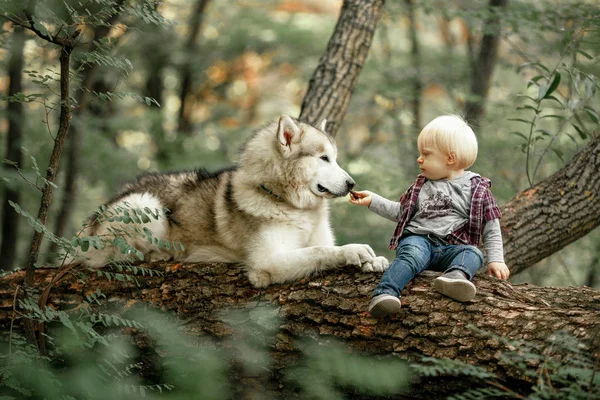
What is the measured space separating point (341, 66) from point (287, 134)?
63.7 inches

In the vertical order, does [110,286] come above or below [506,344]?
below

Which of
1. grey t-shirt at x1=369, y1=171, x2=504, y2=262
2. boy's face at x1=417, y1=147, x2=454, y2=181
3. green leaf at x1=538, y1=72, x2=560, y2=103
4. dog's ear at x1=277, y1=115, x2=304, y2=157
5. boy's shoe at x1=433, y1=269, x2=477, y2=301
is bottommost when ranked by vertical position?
boy's shoe at x1=433, y1=269, x2=477, y2=301

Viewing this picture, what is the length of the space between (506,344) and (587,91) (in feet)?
8.33

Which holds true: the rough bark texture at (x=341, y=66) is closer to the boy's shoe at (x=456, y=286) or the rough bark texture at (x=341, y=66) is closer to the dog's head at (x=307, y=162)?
the dog's head at (x=307, y=162)

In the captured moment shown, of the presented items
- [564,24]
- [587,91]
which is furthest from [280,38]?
[587,91]

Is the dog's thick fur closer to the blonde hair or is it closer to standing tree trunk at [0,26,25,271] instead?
the blonde hair

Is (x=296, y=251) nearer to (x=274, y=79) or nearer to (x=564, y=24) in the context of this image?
(x=564, y=24)

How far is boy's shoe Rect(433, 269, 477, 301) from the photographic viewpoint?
3320 millimetres

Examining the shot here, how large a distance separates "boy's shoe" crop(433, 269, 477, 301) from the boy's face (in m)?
0.73

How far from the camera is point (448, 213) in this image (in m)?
3.83

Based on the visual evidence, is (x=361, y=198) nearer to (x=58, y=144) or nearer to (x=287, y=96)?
(x=58, y=144)

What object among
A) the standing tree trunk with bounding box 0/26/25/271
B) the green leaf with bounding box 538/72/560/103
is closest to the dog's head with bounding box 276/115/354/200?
the green leaf with bounding box 538/72/560/103

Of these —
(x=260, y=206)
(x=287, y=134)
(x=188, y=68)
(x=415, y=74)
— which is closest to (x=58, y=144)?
(x=260, y=206)

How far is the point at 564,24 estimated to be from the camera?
6.96m
